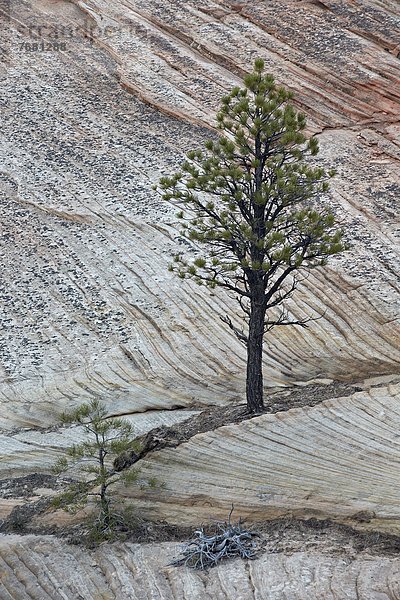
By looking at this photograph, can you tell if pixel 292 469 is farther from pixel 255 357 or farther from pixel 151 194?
pixel 151 194

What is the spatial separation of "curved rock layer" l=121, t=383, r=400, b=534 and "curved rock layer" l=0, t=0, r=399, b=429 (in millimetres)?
3141

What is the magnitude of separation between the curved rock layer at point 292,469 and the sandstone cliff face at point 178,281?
0.13ft

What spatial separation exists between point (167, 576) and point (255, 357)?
570 centimetres

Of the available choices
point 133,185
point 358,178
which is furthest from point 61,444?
point 358,178

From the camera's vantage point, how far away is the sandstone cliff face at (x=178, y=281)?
14.5m

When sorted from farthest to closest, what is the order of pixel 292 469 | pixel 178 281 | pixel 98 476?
pixel 178 281
pixel 292 469
pixel 98 476

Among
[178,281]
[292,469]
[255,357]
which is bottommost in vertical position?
[178,281]

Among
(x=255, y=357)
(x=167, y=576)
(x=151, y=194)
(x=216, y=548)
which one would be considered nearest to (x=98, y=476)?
(x=167, y=576)

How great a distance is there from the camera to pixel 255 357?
17297 mm

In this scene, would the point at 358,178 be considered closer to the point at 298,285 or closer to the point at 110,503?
the point at 298,285

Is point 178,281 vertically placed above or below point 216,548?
below

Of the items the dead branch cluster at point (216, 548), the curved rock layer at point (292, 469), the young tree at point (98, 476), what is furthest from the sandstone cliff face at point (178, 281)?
the young tree at point (98, 476)

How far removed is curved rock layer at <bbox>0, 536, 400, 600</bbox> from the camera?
11570 mm

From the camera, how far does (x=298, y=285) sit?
23.4 metres
